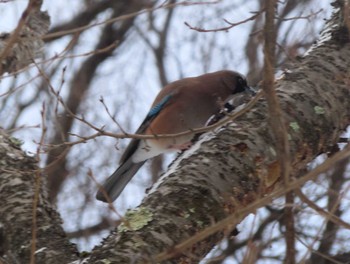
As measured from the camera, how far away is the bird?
4438 mm

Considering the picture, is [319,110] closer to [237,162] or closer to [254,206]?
[237,162]

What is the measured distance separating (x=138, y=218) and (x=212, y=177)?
1.12ft

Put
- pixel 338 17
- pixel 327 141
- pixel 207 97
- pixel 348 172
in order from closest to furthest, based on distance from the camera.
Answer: pixel 327 141 → pixel 338 17 → pixel 207 97 → pixel 348 172

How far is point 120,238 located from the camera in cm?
271

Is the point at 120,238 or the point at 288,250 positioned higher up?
the point at 120,238

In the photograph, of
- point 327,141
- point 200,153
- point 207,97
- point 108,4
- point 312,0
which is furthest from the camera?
point 108,4

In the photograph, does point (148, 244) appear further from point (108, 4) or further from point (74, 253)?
point (108, 4)

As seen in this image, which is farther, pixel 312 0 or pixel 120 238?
pixel 312 0

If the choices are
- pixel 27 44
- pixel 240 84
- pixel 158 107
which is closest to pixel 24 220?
pixel 158 107

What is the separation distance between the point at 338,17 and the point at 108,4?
223 inches

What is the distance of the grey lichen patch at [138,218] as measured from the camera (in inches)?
106

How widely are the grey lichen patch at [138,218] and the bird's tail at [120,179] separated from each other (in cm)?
132

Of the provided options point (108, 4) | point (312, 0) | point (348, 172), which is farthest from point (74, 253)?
point (108, 4)

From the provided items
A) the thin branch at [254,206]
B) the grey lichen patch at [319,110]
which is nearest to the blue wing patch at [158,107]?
the grey lichen patch at [319,110]
